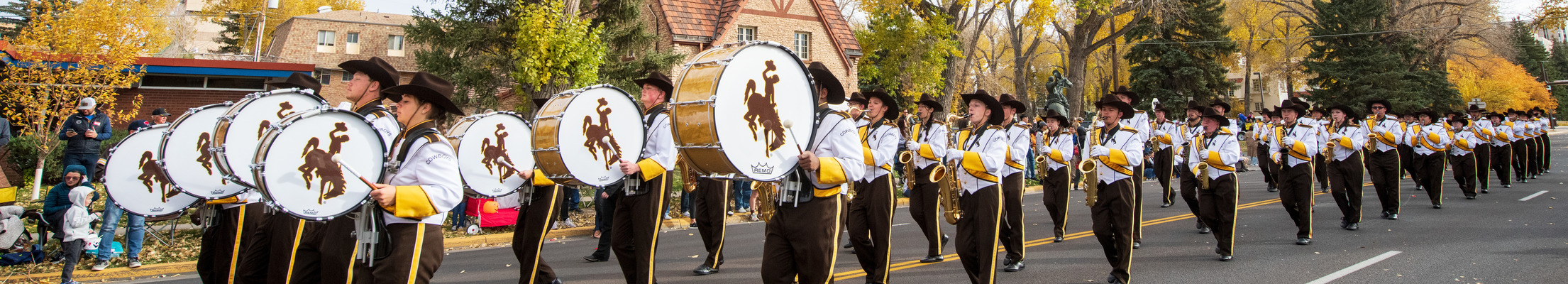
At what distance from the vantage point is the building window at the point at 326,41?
37.4m

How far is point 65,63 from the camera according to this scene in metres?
14.9

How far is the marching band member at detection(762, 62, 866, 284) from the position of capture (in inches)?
174

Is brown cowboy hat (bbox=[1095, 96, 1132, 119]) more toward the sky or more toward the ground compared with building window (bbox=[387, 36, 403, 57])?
more toward the ground

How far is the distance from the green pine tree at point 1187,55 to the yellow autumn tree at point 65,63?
35.4m

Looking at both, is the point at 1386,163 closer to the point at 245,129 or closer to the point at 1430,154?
the point at 1430,154

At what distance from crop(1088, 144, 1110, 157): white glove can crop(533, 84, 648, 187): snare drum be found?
3.58m

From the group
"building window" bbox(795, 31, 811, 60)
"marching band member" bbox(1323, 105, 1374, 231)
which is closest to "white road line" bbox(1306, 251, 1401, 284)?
"marching band member" bbox(1323, 105, 1374, 231)

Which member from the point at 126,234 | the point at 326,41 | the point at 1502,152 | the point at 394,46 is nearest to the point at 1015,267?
the point at 126,234

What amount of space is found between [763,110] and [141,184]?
420 centimetres

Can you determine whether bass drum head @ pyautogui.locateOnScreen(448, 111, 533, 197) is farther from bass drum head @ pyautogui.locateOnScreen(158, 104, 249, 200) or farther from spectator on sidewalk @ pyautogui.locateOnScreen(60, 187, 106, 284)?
spectator on sidewalk @ pyautogui.locateOnScreen(60, 187, 106, 284)

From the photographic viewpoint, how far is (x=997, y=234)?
6.15 m

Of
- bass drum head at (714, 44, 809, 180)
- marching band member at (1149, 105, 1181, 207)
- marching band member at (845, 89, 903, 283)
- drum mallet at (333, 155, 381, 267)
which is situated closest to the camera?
bass drum head at (714, 44, 809, 180)

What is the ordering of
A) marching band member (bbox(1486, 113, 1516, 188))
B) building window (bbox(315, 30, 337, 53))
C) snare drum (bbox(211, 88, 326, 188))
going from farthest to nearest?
building window (bbox(315, 30, 337, 53)) → marching band member (bbox(1486, 113, 1516, 188)) → snare drum (bbox(211, 88, 326, 188))

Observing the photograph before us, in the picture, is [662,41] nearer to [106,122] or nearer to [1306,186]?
[106,122]
